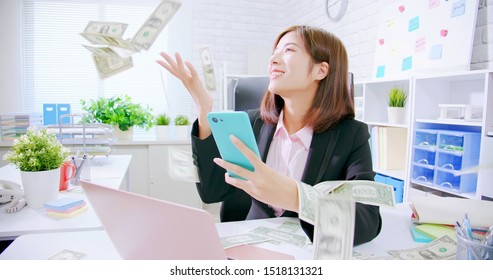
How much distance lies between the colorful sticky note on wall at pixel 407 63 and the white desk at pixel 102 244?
5.04ft

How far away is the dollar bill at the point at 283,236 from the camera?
2.72 ft

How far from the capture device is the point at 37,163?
1158 millimetres

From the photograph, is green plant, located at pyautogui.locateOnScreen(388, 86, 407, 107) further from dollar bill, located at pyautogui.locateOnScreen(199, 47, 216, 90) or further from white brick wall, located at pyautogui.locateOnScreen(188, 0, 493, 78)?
dollar bill, located at pyautogui.locateOnScreen(199, 47, 216, 90)

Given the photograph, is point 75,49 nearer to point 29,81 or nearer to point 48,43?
point 48,43

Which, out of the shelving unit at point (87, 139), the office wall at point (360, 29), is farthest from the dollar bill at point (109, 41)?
the office wall at point (360, 29)

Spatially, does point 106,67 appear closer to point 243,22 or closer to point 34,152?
point 34,152

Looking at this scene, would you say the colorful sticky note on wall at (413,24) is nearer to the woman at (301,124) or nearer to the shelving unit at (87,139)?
the woman at (301,124)

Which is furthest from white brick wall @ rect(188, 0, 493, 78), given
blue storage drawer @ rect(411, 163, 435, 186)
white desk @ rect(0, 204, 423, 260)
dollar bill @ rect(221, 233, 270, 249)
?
dollar bill @ rect(221, 233, 270, 249)

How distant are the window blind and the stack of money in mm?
1853


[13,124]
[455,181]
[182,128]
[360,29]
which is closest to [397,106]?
[455,181]

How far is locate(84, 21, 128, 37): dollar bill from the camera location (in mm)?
1653

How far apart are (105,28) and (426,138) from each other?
1930 millimetres
